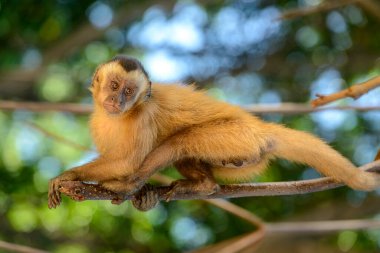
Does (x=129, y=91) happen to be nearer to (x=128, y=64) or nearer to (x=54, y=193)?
(x=128, y=64)

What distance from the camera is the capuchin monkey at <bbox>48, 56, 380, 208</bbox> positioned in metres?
1.83

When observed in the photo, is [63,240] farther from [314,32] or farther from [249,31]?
[314,32]

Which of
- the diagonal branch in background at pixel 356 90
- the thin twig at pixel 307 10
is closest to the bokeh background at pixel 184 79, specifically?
the thin twig at pixel 307 10

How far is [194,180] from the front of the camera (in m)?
2.00

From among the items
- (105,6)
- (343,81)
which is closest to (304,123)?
(343,81)

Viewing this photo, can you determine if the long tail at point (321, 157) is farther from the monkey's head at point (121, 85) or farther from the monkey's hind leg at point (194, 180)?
the monkey's head at point (121, 85)

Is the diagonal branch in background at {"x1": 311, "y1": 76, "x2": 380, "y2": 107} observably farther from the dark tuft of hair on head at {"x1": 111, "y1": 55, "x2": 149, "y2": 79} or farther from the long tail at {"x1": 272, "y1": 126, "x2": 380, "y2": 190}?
the dark tuft of hair on head at {"x1": 111, "y1": 55, "x2": 149, "y2": 79}

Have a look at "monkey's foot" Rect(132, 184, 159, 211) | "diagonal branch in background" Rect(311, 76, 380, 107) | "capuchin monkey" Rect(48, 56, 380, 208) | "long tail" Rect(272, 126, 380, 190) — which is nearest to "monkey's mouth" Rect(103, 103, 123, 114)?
"capuchin monkey" Rect(48, 56, 380, 208)

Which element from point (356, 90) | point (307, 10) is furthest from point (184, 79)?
point (356, 90)

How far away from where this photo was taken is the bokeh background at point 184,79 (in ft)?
13.2

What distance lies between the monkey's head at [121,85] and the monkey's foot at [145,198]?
245 millimetres

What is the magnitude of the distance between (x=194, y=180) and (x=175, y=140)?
0.15 metres

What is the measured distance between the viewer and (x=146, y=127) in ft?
6.22

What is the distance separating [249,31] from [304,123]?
733 mm
